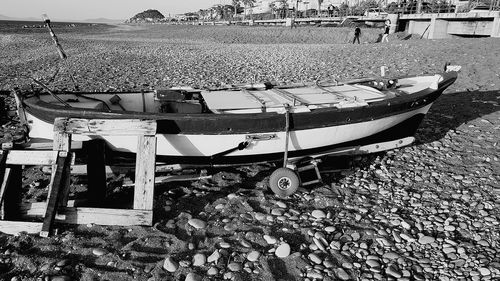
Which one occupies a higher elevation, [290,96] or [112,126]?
[290,96]

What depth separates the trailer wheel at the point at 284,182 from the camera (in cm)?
623

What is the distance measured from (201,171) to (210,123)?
4.49ft

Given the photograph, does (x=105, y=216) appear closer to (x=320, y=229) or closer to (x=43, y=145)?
(x=43, y=145)

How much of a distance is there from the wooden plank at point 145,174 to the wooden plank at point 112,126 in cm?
14

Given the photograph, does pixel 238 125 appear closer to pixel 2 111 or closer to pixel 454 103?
pixel 2 111

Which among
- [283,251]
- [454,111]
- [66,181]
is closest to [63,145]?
[66,181]

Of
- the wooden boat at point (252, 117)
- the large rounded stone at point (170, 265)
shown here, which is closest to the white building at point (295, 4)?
the wooden boat at point (252, 117)

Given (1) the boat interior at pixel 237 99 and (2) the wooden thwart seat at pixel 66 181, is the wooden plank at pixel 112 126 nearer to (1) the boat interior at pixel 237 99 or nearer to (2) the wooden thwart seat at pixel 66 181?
(2) the wooden thwart seat at pixel 66 181

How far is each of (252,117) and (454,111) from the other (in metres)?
8.15

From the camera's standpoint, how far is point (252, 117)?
246 inches

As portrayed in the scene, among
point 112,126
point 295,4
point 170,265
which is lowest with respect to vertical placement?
point 170,265

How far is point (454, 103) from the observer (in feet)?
40.1

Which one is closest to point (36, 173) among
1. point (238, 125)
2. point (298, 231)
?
point (238, 125)

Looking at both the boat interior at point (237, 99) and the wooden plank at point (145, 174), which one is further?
the boat interior at point (237, 99)
